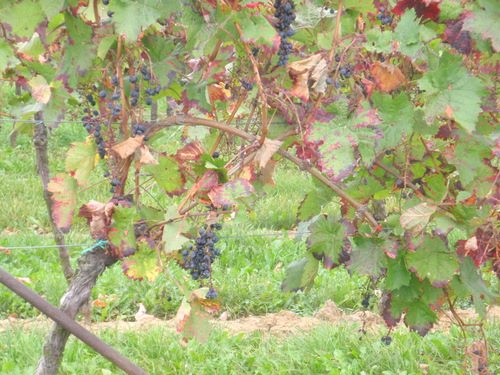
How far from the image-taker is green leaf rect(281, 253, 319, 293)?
2.10 meters

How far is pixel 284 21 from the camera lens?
1.58m

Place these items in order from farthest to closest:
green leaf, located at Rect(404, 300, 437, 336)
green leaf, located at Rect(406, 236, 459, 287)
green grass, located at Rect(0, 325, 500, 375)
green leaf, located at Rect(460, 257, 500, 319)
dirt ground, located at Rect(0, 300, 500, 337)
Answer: dirt ground, located at Rect(0, 300, 500, 337), green grass, located at Rect(0, 325, 500, 375), green leaf, located at Rect(404, 300, 437, 336), green leaf, located at Rect(460, 257, 500, 319), green leaf, located at Rect(406, 236, 459, 287)

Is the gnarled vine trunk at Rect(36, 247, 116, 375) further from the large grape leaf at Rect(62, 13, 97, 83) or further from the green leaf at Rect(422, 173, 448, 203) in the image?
the green leaf at Rect(422, 173, 448, 203)

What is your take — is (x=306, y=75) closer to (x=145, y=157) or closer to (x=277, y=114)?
(x=277, y=114)

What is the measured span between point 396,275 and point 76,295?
0.96 meters

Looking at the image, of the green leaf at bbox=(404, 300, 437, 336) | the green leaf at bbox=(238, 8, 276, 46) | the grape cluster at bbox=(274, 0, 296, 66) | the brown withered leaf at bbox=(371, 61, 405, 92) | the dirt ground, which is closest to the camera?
the green leaf at bbox=(238, 8, 276, 46)

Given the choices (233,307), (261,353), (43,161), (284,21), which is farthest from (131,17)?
(233,307)

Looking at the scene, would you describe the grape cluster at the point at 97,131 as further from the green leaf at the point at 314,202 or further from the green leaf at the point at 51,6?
the green leaf at the point at 314,202

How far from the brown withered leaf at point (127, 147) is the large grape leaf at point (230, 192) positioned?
0.74 feet

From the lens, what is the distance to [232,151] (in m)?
2.09

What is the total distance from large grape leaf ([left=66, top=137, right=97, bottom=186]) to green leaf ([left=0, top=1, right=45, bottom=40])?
1.04 feet

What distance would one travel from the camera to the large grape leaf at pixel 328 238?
186 cm

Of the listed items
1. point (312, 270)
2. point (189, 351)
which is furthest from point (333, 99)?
point (189, 351)

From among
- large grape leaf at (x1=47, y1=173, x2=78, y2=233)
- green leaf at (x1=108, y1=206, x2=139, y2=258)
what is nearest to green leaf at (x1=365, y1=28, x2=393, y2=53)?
green leaf at (x1=108, y1=206, x2=139, y2=258)
